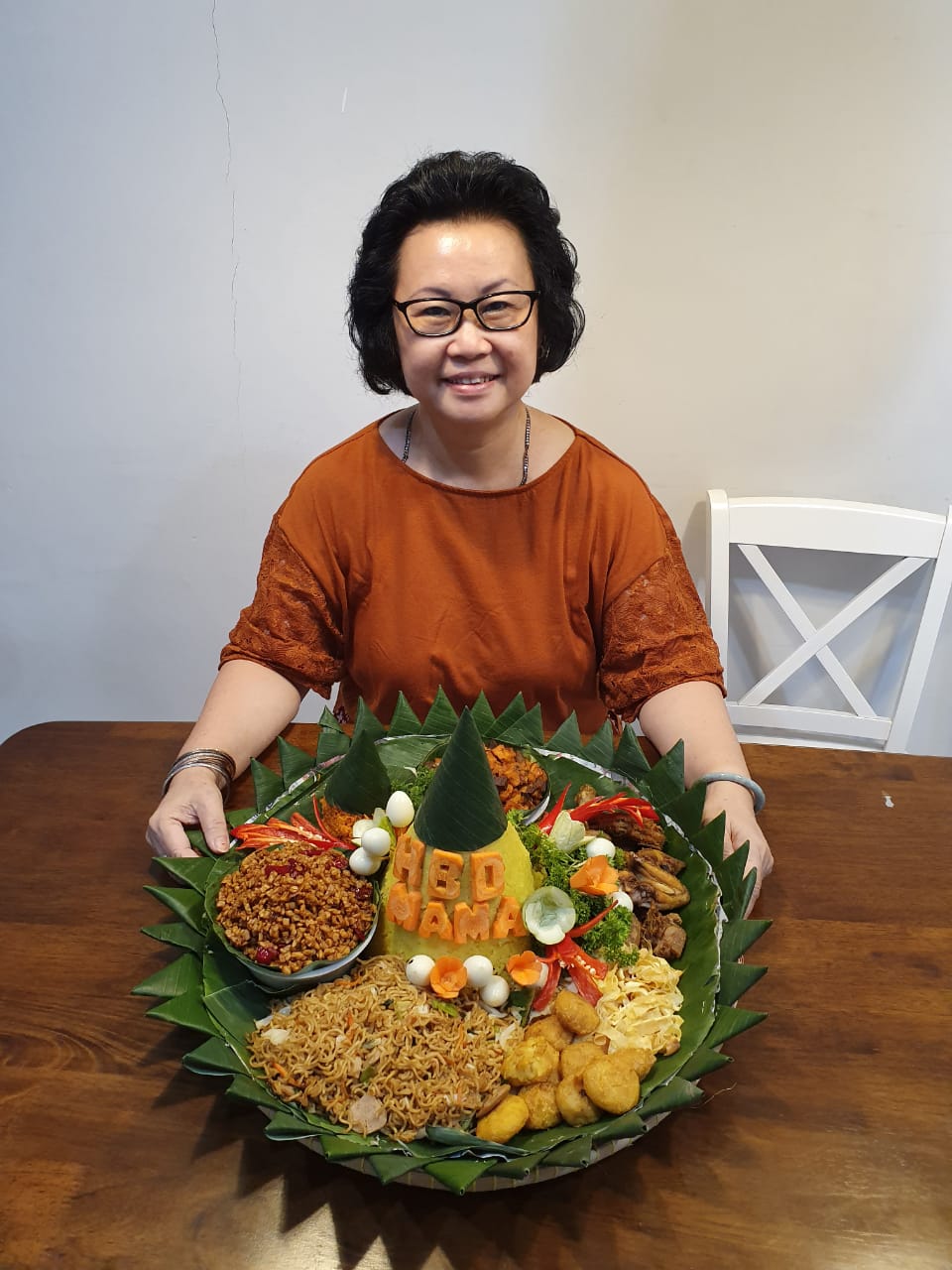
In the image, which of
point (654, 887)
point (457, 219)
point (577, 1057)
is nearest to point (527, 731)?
point (654, 887)

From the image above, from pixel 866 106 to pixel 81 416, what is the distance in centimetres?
225

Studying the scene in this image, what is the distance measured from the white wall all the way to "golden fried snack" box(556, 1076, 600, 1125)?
1812 mm

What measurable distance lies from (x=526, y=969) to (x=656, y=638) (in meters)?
0.81

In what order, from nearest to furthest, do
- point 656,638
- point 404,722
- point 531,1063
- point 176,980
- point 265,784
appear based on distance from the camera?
point 531,1063, point 176,980, point 265,784, point 404,722, point 656,638

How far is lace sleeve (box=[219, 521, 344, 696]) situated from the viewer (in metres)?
1.79

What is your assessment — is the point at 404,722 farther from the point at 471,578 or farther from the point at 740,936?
the point at 740,936

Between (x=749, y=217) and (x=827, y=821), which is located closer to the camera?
(x=827, y=821)

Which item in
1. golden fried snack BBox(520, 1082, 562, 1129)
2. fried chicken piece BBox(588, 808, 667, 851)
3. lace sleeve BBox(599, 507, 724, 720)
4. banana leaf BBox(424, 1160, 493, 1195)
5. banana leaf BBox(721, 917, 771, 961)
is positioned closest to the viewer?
banana leaf BBox(424, 1160, 493, 1195)

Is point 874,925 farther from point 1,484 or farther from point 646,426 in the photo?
point 1,484

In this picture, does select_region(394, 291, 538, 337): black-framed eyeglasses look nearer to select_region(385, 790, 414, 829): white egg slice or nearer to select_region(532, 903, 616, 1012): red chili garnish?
select_region(385, 790, 414, 829): white egg slice

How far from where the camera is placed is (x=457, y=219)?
4.99 ft

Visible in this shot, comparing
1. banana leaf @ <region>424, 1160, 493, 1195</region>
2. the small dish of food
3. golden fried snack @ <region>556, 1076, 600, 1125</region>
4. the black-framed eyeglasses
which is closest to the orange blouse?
the black-framed eyeglasses

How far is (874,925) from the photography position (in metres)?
1.28

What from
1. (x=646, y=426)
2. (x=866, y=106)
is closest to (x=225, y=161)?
(x=646, y=426)
